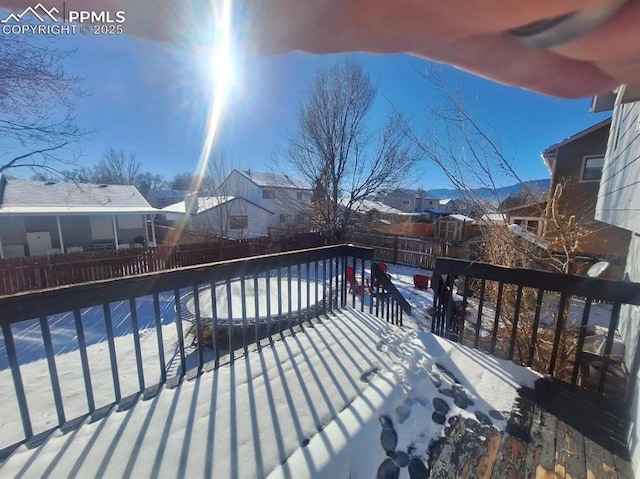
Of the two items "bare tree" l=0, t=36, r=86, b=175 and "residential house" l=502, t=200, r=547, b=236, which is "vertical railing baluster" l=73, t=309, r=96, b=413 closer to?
"residential house" l=502, t=200, r=547, b=236

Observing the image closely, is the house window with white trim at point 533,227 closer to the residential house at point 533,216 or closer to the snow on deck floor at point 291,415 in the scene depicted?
the residential house at point 533,216

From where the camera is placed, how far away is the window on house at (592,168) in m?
9.99

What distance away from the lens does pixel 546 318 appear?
4.45 meters

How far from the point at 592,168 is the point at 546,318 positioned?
382 inches

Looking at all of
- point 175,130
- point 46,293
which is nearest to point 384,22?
point 46,293

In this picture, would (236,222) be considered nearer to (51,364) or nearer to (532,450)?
(51,364)

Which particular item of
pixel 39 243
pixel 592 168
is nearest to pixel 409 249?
pixel 592 168

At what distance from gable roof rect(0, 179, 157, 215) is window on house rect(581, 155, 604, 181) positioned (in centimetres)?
2005

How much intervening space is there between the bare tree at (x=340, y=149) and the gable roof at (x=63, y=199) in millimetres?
9305

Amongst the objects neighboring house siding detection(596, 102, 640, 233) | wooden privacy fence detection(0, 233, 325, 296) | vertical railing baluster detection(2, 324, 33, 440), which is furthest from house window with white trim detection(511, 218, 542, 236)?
wooden privacy fence detection(0, 233, 325, 296)

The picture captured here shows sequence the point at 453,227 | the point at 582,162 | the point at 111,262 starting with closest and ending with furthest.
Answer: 1. the point at 111,262
2. the point at 582,162
3. the point at 453,227

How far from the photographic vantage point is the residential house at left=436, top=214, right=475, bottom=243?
1956cm

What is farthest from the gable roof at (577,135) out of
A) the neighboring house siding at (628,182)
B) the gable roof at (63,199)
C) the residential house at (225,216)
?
the gable roof at (63,199)

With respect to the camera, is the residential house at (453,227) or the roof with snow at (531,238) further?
the residential house at (453,227)
